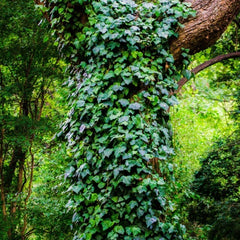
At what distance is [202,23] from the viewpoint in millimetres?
3018

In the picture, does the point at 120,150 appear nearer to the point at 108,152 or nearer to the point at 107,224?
the point at 108,152

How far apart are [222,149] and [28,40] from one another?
172 inches

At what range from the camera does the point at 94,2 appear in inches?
115

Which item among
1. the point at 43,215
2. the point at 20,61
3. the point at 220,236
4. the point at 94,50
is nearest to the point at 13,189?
the point at 43,215

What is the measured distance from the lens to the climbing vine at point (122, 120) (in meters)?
2.48

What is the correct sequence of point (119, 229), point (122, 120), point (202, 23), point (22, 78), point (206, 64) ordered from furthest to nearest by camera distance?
point (22, 78)
point (206, 64)
point (202, 23)
point (122, 120)
point (119, 229)

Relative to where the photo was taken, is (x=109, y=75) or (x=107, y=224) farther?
(x=109, y=75)

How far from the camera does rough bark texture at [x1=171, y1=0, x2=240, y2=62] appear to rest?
3.01 meters

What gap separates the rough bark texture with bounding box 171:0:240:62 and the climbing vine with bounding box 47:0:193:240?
14 centimetres

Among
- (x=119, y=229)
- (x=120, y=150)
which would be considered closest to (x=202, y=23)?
(x=120, y=150)

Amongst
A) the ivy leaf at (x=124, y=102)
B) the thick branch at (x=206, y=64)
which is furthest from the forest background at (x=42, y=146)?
the ivy leaf at (x=124, y=102)

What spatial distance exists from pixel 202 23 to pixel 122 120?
5.00 ft

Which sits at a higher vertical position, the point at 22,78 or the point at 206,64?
the point at 206,64

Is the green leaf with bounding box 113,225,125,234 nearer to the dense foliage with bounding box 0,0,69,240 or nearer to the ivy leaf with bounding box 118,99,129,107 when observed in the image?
the ivy leaf with bounding box 118,99,129,107
